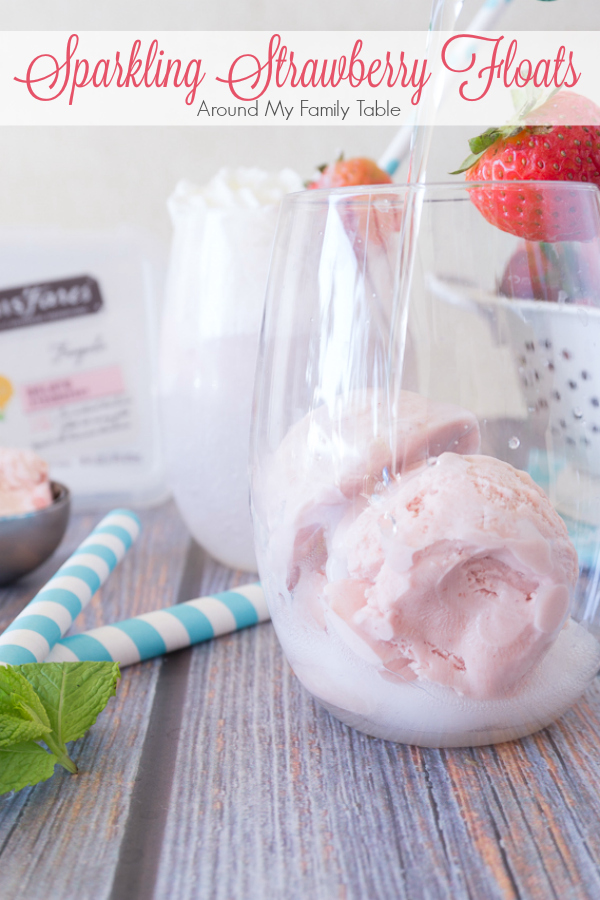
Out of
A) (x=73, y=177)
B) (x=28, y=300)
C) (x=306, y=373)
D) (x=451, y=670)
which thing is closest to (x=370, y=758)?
(x=451, y=670)

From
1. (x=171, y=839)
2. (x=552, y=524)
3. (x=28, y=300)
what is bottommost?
(x=171, y=839)

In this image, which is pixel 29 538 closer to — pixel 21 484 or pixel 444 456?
pixel 21 484

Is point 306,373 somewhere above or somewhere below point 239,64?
below

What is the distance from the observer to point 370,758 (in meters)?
0.42

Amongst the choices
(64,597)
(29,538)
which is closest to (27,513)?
(29,538)

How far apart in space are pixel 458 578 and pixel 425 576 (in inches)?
0.7

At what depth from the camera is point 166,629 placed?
551mm

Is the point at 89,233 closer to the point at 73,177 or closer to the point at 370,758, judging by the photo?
the point at 73,177

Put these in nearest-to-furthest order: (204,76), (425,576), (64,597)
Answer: (425,576) → (64,597) → (204,76)

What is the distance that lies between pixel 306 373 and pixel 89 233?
25.9 inches

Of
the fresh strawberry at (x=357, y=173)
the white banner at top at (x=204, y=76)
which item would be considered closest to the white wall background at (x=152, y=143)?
the white banner at top at (x=204, y=76)

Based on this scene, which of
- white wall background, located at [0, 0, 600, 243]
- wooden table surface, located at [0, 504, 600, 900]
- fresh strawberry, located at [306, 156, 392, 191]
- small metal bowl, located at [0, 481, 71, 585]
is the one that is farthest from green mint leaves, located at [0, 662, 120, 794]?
white wall background, located at [0, 0, 600, 243]

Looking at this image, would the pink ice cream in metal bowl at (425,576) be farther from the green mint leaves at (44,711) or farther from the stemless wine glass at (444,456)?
the green mint leaves at (44,711)

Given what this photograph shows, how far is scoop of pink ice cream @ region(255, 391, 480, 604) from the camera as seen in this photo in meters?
0.38
